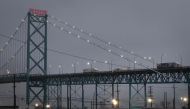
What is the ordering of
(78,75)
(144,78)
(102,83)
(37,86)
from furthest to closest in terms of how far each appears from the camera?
(37,86) < (78,75) < (102,83) < (144,78)

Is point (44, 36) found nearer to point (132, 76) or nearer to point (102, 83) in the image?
point (102, 83)

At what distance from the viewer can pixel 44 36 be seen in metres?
128

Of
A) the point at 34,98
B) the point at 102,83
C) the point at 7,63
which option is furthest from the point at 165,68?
the point at 7,63

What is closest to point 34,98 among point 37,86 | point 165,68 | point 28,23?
point 37,86

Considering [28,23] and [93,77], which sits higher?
[28,23]

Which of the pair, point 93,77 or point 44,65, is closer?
point 93,77

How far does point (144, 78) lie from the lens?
95.4 m

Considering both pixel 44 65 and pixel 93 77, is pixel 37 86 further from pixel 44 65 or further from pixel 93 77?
pixel 93 77

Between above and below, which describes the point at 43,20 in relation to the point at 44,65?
above

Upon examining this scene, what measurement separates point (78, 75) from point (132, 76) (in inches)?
947

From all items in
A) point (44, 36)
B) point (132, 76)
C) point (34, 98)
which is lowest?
point (34, 98)

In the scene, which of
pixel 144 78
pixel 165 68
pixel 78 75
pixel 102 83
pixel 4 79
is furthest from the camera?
pixel 4 79

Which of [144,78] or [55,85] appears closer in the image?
[144,78]

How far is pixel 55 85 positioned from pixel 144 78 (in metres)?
47.7
